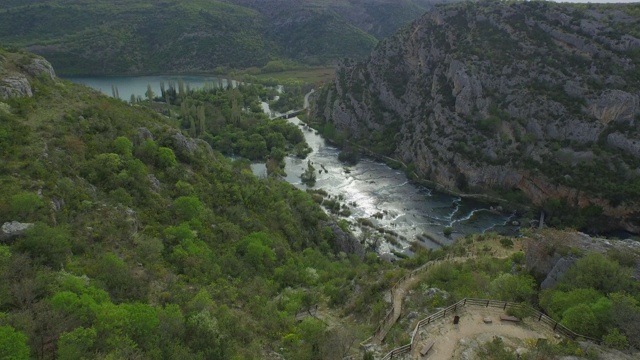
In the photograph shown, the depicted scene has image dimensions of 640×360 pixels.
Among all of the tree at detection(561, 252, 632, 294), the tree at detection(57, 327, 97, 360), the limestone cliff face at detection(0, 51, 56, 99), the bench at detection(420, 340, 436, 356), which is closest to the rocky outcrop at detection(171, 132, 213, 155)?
the limestone cliff face at detection(0, 51, 56, 99)

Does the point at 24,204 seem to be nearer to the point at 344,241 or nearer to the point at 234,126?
the point at 344,241

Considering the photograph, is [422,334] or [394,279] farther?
[394,279]

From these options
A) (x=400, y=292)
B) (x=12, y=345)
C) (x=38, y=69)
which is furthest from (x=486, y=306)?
(x=38, y=69)

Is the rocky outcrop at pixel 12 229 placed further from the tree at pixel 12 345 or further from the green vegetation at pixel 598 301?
the green vegetation at pixel 598 301

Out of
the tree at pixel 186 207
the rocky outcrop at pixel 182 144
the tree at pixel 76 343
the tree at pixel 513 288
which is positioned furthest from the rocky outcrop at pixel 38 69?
the tree at pixel 513 288

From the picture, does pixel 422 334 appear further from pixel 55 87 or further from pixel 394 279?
pixel 55 87

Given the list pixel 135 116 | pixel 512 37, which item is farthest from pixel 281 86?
pixel 135 116
